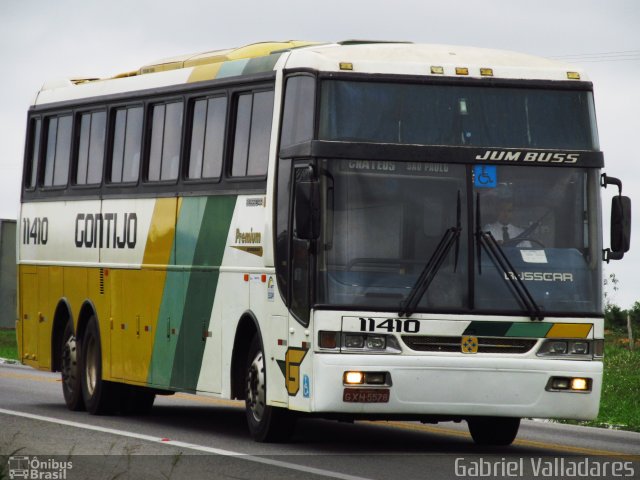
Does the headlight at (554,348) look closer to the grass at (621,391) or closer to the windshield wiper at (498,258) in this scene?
the windshield wiper at (498,258)

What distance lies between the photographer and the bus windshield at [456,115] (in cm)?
1587

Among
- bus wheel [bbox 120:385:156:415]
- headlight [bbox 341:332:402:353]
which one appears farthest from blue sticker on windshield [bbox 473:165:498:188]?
bus wheel [bbox 120:385:156:415]

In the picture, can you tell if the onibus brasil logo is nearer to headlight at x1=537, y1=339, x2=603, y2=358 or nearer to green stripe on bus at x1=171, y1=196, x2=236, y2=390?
green stripe on bus at x1=171, y1=196, x2=236, y2=390

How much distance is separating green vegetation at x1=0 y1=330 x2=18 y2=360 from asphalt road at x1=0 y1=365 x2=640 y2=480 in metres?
15.5

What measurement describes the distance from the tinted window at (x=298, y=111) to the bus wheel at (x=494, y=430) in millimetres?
3229

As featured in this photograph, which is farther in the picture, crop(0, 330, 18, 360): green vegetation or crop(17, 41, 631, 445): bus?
crop(0, 330, 18, 360): green vegetation

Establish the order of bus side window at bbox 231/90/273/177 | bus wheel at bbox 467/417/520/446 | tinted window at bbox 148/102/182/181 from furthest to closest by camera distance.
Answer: tinted window at bbox 148/102/182/181 → bus wheel at bbox 467/417/520/446 → bus side window at bbox 231/90/273/177

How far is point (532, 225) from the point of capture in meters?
15.8

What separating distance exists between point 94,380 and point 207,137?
13.6ft

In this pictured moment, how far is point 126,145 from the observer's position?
20.6 m

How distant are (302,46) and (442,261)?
3140 millimetres

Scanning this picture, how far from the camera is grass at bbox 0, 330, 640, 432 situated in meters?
21.5

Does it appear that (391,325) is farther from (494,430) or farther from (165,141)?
(165,141)

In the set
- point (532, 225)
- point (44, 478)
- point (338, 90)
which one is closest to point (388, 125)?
point (338, 90)
